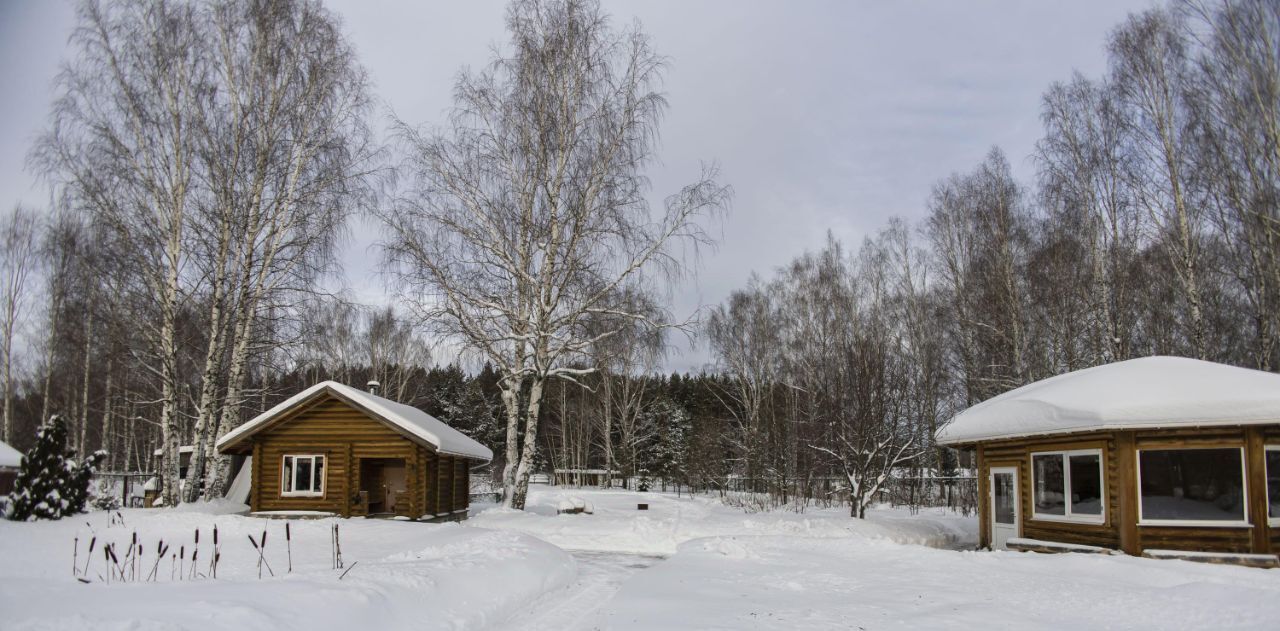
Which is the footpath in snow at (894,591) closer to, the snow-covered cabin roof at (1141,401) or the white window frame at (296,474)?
the snow-covered cabin roof at (1141,401)

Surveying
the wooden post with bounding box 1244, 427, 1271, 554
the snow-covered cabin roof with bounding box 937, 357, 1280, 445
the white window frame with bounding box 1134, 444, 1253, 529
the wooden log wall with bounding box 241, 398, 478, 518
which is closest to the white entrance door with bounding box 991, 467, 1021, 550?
the snow-covered cabin roof with bounding box 937, 357, 1280, 445

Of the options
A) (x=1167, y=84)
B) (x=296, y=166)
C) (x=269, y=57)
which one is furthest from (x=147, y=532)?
(x=1167, y=84)

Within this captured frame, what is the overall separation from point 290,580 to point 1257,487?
1594 centimetres

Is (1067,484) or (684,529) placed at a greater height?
(1067,484)

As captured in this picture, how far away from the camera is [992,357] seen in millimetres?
30828

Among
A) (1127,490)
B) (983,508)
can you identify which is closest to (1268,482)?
(1127,490)

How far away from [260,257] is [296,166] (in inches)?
111

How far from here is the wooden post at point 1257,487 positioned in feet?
45.3

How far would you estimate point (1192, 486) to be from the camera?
14469 millimetres

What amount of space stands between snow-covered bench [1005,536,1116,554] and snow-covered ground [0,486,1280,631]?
838 mm

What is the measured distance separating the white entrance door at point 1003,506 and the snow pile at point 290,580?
10.3 m

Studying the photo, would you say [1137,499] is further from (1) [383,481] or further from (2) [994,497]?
(1) [383,481]

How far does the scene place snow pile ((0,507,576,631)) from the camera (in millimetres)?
6004

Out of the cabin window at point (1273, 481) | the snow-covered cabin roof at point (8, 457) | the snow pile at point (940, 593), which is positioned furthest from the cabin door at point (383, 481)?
the cabin window at point (1273, 481)
